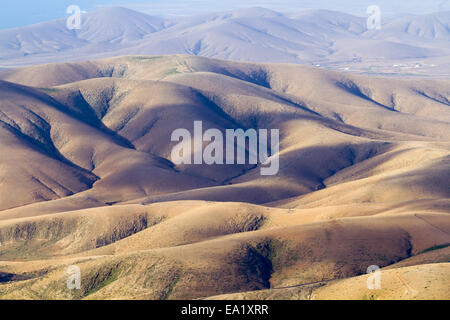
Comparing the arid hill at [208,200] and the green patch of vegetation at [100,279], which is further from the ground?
the arid hill at [208,200]

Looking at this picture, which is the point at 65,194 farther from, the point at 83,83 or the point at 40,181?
the point at 83,83

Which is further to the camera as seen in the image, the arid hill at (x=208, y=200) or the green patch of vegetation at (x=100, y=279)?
the arid hill at (x=208, y=200)

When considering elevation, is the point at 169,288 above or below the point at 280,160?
below

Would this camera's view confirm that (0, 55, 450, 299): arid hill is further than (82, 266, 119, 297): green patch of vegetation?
Yes

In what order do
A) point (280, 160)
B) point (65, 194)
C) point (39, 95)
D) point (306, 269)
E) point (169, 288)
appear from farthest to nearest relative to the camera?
point (39, 95)
point (280, 160)
point (65, 194)
point (306, 269)
point (169, 288)

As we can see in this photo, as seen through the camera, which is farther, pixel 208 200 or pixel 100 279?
pixel 208 200

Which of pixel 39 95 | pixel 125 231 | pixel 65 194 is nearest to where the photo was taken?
pixel 125 231

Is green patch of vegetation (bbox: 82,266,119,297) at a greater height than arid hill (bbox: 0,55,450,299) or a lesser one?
lesser

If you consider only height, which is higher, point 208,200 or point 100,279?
point 208,200
